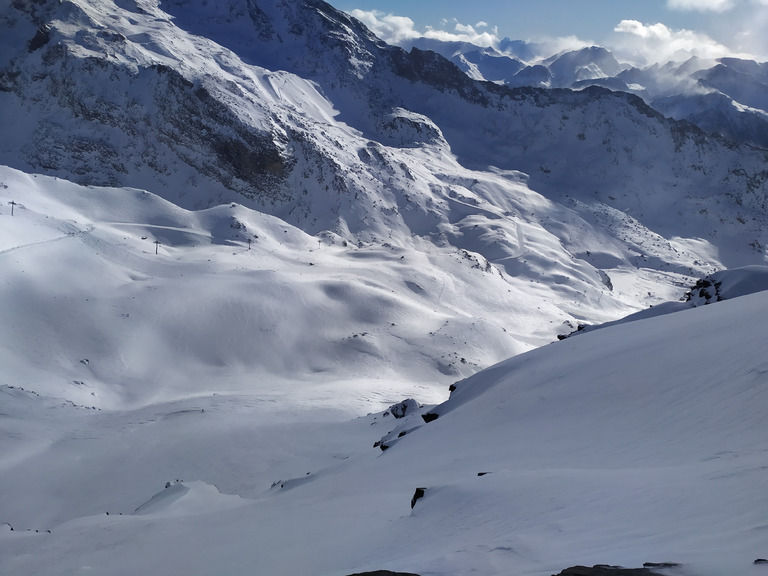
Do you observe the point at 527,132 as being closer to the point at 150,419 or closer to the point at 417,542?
the point at 150,419

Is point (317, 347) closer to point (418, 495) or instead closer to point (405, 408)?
point (405, 408)

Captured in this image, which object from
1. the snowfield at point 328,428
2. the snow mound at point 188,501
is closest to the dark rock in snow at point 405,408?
the snowfield at point 328,428

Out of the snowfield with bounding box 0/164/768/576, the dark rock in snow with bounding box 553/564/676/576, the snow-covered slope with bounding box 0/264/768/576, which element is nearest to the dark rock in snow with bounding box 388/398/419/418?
the snowfield with bounding box 0/164/768/576

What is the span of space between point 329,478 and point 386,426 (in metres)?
8.25

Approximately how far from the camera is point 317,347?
3969 centimetres

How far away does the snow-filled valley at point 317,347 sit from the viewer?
8289mm

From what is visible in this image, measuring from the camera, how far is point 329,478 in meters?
15.0

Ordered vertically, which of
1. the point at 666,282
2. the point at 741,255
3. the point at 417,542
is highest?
the point at 741,255

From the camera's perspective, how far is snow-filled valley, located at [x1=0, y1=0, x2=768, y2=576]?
8.29 meters

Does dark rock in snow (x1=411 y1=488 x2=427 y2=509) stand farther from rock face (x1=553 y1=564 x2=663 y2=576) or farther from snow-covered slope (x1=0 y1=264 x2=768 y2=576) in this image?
rock face (x1=553 y1=564 x2=663 y2=576)

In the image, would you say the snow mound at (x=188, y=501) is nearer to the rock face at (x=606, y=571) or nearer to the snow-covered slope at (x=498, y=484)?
the snow-covered slope at (x=498, y=484)

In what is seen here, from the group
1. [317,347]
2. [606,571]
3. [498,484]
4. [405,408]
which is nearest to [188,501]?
[498,484]

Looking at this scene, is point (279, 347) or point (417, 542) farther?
point (279, 347)

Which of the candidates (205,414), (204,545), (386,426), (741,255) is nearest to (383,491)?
(204,545)
